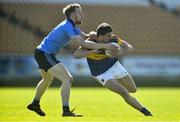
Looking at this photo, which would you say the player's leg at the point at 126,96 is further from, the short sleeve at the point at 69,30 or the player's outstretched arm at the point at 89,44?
the short sleeve at the point at 69,30

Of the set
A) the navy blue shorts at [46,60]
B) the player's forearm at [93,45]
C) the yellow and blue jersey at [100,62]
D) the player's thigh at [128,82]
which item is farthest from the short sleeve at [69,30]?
the player's thigh at [128,82]

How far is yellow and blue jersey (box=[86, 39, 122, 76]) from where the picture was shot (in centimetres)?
1341

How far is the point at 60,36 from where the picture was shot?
42.2ft

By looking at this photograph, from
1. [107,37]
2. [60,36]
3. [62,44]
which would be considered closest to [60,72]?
[62,44]

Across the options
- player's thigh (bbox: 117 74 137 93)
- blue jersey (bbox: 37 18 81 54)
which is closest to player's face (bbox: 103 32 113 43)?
blue jersey (bbox: 37 18 81 54)

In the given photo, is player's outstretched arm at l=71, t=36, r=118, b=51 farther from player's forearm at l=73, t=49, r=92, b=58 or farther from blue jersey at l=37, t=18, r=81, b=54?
player's forearm at l=73, t=49, r=92, b=58

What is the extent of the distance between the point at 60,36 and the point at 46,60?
0.51 meters

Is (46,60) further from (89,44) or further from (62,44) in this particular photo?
(89,44)

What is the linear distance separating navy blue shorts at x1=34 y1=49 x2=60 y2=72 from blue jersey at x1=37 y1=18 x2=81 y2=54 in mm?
89

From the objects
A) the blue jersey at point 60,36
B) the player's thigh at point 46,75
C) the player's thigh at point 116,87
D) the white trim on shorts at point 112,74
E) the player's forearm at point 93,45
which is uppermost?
the blue jersey at point 60,36

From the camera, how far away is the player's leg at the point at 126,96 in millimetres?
12719

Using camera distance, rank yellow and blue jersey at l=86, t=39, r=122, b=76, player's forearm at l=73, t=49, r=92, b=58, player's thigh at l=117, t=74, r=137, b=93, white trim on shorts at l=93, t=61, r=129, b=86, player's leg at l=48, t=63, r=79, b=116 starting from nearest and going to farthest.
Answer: player's leg at l=48, t=63, r=79, b=116 → player's forearm at l=73, t=49, r=92, b=58 → white trim on shorts at l=93, t=61, r=129, b=86 → yellow and blue jersey at l=86, t=39, r=122, b=76 → player's thigh at l=117, t=74, r=137, b=93

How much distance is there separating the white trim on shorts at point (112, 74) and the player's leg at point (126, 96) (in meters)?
0.16

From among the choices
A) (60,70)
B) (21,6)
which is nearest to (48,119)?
(60,70)
